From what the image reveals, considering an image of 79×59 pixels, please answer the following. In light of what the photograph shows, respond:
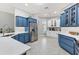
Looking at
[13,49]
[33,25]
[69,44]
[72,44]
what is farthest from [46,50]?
[13,49]

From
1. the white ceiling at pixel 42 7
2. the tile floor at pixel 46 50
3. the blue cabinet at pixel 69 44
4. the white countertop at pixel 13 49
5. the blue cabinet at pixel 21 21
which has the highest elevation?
the white ceiling at pixel 42 7

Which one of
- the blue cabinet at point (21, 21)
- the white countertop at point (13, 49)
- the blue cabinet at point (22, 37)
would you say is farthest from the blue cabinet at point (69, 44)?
the blue cabinet at point (21, 21)

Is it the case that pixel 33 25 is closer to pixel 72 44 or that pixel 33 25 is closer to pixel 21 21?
pixel 21 21

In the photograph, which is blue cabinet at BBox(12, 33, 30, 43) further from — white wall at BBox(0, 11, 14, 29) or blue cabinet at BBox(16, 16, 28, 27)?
white wall at BBox(0, 11, 14, 29)

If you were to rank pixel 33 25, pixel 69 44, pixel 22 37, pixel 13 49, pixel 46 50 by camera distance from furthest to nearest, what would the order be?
pixel 33 25
pixel 22 37
pixel 46 50
pixel 69 44
pixel 13 49

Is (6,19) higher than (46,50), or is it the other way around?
(6,19)

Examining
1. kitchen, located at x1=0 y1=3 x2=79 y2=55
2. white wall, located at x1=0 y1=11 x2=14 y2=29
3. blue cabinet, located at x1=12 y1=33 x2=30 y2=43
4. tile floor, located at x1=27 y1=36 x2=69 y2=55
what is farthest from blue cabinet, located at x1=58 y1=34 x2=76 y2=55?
white wall, located at x1=0 y1=11 x2=14 y2=29

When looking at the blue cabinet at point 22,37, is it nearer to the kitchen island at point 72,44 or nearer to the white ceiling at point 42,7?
the white ceiling at point 42,7

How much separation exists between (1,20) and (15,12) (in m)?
0.86

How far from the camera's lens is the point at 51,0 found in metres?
1.27

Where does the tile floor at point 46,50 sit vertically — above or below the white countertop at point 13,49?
below
